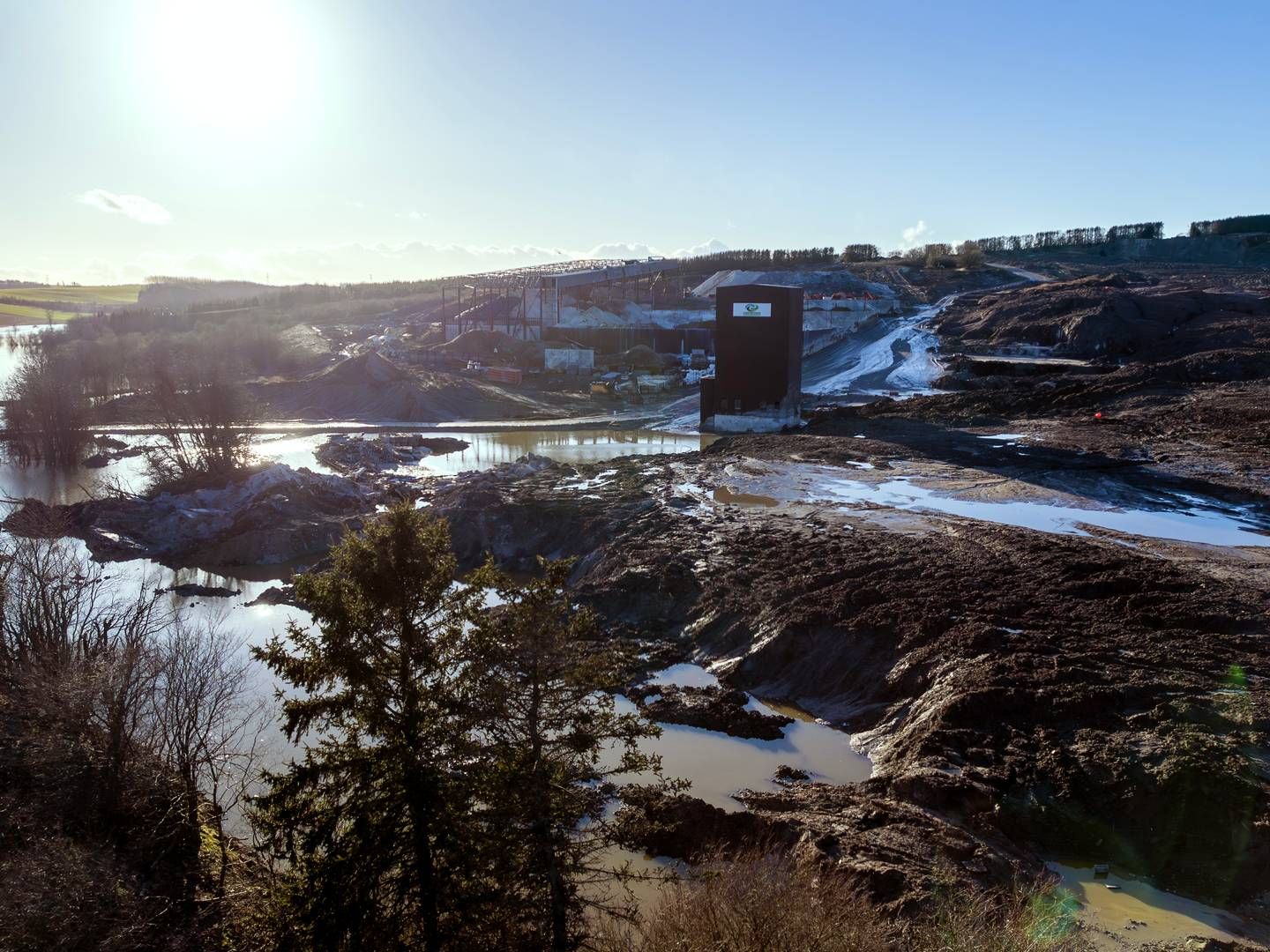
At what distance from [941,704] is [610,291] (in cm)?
7450

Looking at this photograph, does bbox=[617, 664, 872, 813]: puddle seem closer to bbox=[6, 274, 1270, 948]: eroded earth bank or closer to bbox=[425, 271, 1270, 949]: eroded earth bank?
bbox=[6, 274, 1270, 948]: eroded earth bank

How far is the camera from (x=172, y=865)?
1256 cm

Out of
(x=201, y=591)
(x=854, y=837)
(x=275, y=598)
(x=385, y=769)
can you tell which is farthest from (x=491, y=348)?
(x=385, y=769)

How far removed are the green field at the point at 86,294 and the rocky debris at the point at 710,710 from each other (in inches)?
6385

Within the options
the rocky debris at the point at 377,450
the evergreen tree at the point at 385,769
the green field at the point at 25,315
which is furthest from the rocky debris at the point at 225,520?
the green field at the point at 25,315

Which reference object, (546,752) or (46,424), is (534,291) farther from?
(546,752)

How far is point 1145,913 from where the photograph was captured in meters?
10.1

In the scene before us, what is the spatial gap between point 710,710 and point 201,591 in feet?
52.6

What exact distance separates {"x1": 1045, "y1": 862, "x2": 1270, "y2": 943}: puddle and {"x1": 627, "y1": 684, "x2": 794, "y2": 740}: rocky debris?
5.57 m

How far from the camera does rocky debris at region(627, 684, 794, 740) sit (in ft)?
51.9

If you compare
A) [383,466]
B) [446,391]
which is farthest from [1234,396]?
[446,391]

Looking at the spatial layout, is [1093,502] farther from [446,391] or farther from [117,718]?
[446,391]

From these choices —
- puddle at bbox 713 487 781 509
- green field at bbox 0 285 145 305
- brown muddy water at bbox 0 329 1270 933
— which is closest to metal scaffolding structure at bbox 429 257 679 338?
brown muddy water at bbox 0 329 1270 933

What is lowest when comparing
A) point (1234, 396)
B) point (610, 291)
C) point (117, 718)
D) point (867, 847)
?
point (867, 847)
